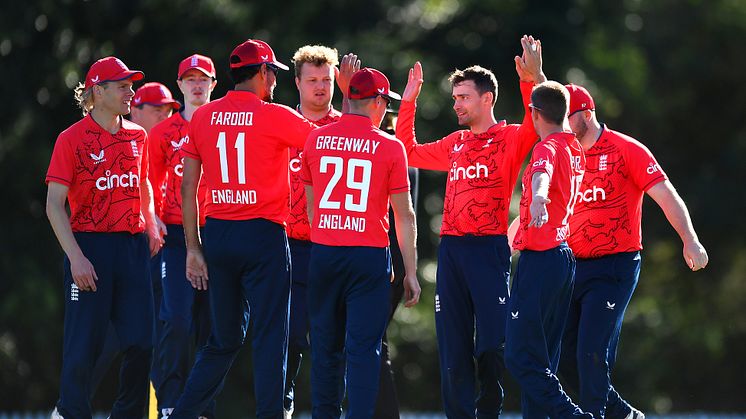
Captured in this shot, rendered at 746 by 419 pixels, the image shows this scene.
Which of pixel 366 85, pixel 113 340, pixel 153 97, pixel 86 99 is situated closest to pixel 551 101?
pixel 366 85

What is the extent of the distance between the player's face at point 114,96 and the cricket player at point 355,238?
1380 mm

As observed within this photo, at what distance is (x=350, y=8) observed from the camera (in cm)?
2306

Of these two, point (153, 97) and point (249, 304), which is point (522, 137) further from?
point (153, 97)

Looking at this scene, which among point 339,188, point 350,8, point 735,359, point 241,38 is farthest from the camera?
point 735,359

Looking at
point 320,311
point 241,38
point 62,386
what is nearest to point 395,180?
point 320,311

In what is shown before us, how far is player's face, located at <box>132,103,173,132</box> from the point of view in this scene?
36.2 feet

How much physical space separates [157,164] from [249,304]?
6.54 ft

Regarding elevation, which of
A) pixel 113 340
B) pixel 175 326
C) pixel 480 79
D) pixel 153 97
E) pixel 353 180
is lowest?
pixel 113 340

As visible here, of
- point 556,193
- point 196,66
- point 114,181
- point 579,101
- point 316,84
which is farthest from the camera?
point 196,66

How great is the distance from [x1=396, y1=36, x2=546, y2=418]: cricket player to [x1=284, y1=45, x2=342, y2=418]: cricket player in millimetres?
954

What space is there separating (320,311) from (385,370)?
1.51m

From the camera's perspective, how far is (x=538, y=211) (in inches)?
312

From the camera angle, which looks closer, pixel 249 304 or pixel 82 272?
pixel 82 272

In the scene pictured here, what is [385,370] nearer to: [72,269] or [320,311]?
[320,311]
